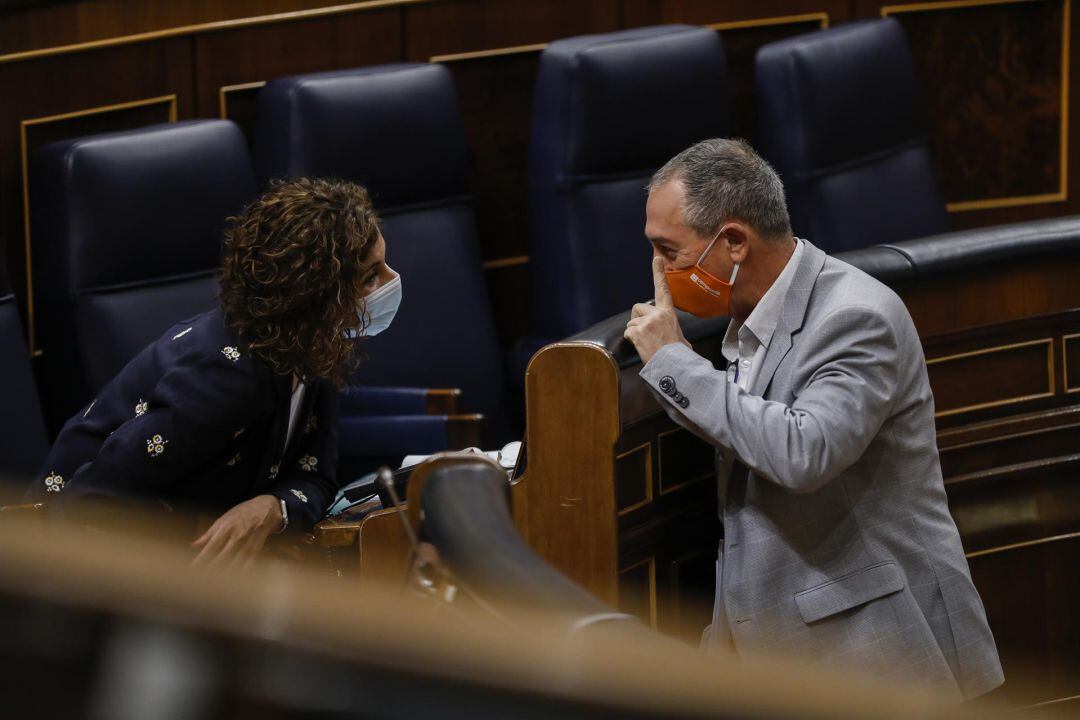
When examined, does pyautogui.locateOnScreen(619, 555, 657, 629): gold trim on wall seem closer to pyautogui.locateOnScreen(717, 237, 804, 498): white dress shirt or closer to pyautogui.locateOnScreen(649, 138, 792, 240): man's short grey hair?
pyautogui.locateOnScreen(717, 237, 804, 498): white dress shirt

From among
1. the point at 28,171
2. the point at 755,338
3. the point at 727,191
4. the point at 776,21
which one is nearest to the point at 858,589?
the point at 755,338

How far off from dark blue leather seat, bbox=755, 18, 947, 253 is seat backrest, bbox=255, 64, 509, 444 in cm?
54

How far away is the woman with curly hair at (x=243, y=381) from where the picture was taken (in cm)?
138

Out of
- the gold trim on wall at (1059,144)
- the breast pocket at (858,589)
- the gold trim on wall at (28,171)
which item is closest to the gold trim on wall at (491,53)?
the gold trim on wall at (28,171)

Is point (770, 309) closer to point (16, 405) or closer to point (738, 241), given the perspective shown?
point (738, 241)

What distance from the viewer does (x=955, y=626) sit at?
130 centimetres

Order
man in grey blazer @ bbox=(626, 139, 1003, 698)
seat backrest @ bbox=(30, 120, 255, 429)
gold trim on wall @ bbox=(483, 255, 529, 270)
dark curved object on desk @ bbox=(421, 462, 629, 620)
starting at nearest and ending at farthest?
dark curved object on desk @ bbox=(421, 462, 629, 620)
man in grey blazer @ bbox=(626, 139, 1003, 698)
seat backrest @ bbox=(30, 120, 255, 429)
gold trim on wall @ bbox=(483, 255, 529, 270)


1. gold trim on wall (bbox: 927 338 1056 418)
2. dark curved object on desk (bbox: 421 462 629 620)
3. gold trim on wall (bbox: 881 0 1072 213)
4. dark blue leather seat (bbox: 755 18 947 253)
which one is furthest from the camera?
gold trim on wall (bbox: 881 0 1072 213)

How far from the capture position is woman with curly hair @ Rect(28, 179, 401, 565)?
138 centimetres

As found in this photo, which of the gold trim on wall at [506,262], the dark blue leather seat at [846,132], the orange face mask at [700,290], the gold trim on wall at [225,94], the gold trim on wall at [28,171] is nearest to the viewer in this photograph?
the orange face mask at [700,290]

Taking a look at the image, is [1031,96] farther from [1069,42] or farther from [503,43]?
[503,43]

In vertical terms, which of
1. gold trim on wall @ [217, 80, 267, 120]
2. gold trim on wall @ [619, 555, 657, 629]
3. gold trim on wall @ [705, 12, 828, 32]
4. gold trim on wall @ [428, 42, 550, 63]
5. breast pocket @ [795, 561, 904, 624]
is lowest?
gold trim on wall @ [619, 555, 657, 629]

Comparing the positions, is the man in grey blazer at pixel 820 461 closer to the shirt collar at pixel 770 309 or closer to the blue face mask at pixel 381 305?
the shirt collar at pixel 770 309

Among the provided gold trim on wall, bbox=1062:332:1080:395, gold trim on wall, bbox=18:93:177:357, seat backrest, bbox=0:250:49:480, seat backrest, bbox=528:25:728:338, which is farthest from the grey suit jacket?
gold trim on wall, bbox=18:93:177:357
